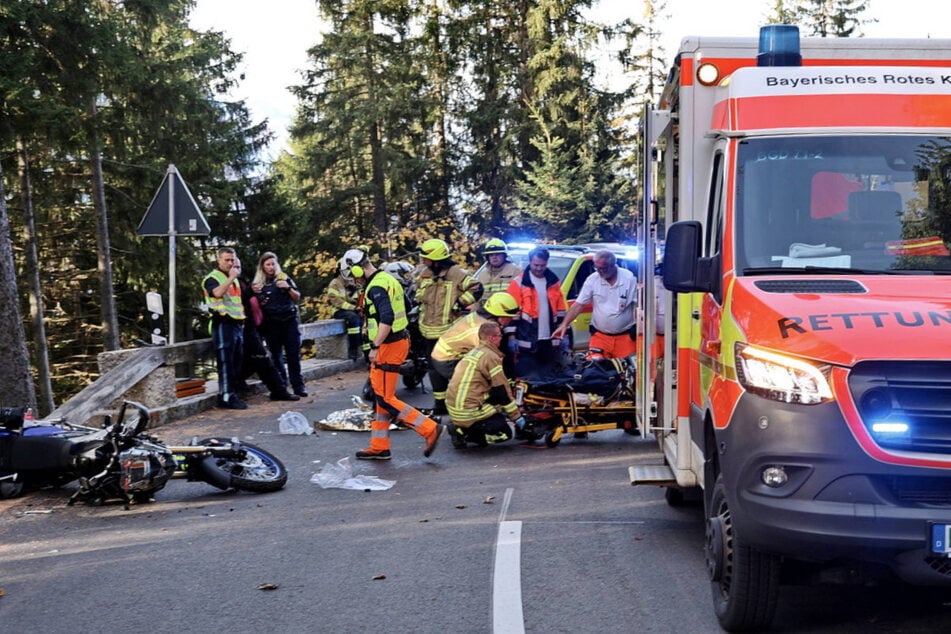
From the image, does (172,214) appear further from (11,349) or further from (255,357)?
(11,349)

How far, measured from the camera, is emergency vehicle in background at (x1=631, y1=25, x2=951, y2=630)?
4410 mm

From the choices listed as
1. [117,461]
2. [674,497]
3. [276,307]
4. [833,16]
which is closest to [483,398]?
[674,497]

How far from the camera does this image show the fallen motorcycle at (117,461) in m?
8.50

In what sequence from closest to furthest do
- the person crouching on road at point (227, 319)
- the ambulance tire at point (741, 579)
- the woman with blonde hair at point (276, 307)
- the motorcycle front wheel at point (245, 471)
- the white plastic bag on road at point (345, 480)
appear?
the ambulance tire at point (741, 579) < the motorcycle front wheel at point (245, 471) < the white plastic bag on road at point (345, 480) < the person crouching on road at point (227, 319) < the woman with blonde hair at point (276, 307)

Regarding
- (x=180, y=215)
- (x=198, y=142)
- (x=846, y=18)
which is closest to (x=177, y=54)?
(x=198, y=142)

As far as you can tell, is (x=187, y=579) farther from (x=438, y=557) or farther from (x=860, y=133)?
(x=860, y=133)

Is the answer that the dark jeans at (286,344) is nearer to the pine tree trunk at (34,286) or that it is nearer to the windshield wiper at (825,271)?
the windshield wiper at (825,271)

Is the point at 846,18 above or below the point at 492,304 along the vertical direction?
above

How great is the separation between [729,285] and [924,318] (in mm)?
1003

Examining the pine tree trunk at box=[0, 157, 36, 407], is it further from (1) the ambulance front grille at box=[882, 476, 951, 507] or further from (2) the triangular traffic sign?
(1) the ambulance front grille at box=[882, 476, 951, 507]

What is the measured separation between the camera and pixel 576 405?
1096cm

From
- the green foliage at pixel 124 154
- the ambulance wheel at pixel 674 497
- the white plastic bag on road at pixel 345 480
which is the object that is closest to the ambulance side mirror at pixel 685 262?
the ambulance wheel at pixel 674 497

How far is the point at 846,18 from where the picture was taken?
153 ft

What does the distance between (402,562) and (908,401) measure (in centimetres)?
334
